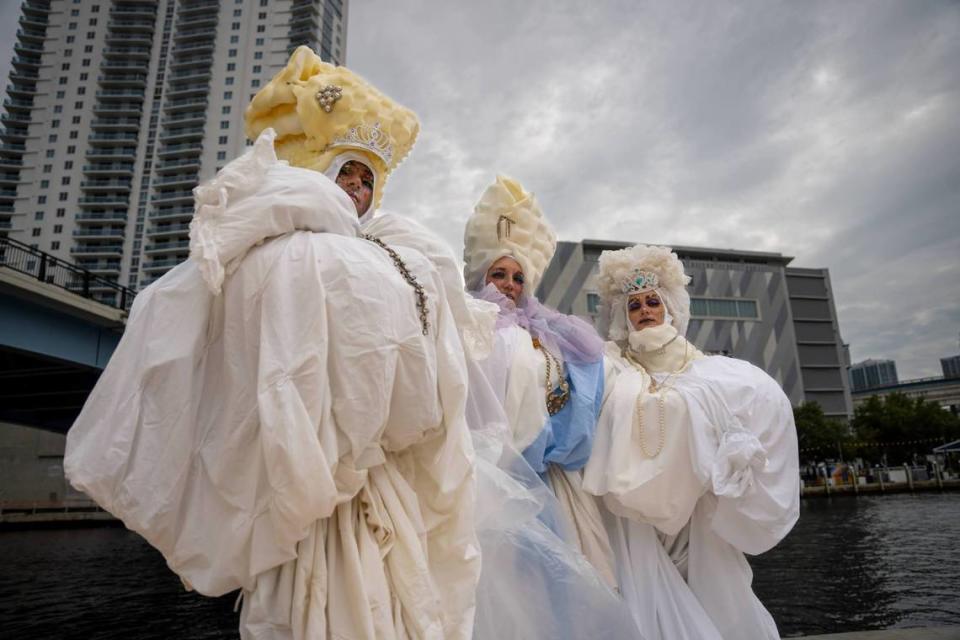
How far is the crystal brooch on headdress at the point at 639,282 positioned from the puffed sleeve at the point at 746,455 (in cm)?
69

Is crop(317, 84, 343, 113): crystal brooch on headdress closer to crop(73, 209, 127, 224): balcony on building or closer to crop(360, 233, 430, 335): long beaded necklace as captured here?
crop(360, 233, 430, 335): long beaded necklace

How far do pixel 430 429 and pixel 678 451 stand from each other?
175 centimetres

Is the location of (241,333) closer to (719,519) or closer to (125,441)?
(125,441)

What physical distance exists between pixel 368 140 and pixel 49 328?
41.5ft

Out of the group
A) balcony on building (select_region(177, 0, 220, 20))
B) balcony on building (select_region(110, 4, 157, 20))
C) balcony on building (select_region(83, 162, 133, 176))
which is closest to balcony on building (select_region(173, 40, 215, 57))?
balcony on building (select_region(177, 0, 220, 20))

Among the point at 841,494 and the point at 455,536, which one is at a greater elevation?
the point at 455,536

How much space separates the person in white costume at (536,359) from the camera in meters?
2.75

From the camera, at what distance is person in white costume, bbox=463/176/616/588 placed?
9.02 feet

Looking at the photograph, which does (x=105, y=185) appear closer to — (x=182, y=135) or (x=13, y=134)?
(x=182, y=135)

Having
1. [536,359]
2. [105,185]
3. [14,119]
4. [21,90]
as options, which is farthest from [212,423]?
[21,90]

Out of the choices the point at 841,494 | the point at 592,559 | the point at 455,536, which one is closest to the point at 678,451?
the point at 592,559

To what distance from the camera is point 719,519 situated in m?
2.88

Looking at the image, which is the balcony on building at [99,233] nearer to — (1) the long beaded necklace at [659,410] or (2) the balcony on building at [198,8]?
(2) the balcony on building at [198,8]

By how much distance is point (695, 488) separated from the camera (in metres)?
2.87
